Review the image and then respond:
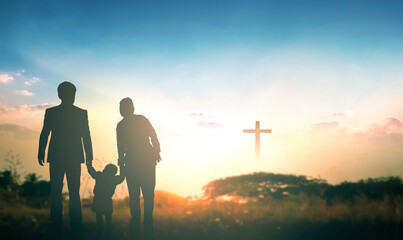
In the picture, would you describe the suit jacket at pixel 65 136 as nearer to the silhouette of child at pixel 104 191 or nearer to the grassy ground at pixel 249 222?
the silhouette of child at pixel 104 191

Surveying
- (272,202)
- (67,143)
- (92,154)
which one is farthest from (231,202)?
(67,143)

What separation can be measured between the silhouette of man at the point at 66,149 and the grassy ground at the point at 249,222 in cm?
66

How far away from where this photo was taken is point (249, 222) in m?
7.65

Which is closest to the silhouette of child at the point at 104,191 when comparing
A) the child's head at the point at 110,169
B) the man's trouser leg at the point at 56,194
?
the child's head at the point at 110,169

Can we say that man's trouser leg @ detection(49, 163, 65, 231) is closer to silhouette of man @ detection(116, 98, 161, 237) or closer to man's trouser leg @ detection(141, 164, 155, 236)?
silhouette of man @ detection(116, 98, 161, 237)

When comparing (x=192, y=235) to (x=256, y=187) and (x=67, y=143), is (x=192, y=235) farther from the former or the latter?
(x=256, y=187)

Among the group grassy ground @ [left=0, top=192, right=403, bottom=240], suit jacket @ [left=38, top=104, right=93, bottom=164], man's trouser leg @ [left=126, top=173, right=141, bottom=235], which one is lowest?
grassy ground @ [left=0, top=192, right=403, bottom=240]

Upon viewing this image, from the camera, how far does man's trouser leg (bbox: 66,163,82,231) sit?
6.43 metres

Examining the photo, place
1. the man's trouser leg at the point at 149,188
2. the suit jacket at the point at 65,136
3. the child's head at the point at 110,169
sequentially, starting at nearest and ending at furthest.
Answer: the suit jacket at the point at 65,136 < the child's head at the point at 110,169 < the man's trouser leg at the point at 149,188

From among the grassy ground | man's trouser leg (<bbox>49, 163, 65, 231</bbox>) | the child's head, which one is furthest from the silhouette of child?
man's trouser leg (<bbox>49, 163, 65, 231</bbox>)

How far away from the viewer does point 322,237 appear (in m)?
7.07

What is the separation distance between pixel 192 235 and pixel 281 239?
2166 millimetres

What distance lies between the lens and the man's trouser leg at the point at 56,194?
→ 21.2 ft

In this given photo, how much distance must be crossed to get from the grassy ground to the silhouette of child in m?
0.51
